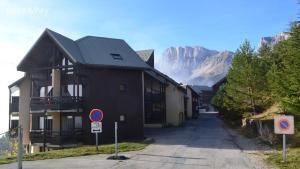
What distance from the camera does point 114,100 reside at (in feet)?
102

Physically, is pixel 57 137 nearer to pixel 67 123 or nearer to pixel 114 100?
pixel 67 123

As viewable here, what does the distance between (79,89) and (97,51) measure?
4600 millimetres

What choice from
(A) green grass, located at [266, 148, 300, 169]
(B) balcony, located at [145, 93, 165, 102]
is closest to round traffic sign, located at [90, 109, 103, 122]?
(A) green grass, located at [266, 148, 300, 169]

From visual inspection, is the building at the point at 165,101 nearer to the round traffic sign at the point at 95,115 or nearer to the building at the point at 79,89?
the building at the point at 79,89

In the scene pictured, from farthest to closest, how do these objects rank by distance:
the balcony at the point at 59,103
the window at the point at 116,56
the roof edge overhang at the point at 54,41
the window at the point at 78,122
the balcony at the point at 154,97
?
the balcony at the point at 154,97
the window at the point at 116,56
the window at the point at 78,122
the balcony at the point at 59,103
the roof edge overhang at the point at 54,41

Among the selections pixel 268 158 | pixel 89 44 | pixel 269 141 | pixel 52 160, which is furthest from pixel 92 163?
pixel 89 44

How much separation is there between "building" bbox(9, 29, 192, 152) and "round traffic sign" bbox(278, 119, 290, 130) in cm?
1786

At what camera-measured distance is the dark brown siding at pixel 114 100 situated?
1186 inches

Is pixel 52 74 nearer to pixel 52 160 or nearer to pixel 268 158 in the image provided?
pixel 52 160

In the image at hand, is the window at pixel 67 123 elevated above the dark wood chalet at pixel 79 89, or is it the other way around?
the dark wood chalet at pixel 79 89

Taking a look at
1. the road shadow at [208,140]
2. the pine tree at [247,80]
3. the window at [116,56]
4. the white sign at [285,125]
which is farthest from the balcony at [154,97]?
the white sign at [285,125]

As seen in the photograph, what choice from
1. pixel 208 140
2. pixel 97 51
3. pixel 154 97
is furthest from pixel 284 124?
pixel 154 97

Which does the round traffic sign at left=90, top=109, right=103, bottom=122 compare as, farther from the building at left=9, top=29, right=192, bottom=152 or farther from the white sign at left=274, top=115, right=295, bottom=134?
the building at left=9, top=29, right=192, bottom=152

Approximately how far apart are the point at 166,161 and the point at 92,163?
3586mm
